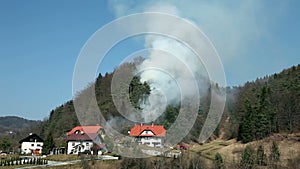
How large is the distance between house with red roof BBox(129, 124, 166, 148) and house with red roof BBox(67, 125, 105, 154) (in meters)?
3.54

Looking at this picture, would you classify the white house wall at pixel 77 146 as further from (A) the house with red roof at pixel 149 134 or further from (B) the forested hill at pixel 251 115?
(A) the house with red roof at pixel 149 134

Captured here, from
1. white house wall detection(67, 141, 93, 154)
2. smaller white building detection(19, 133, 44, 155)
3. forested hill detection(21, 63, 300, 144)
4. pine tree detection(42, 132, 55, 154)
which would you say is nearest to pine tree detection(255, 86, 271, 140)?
forested hill detection(21, 63, 300, 144)

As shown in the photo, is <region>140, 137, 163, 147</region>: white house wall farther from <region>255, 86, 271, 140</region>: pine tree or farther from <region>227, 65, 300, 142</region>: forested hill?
<region>255, 86, 271, 140</region>: pine tree

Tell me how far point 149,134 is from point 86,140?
23.7 ft

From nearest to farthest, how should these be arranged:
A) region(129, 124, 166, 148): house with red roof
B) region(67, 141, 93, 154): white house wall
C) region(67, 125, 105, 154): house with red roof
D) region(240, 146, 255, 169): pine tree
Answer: region(240, 146, 255, 169): pine tree
region(67, 125, 105, 154): house with red roof
region(67, 141, 93, 154): white house wall
region(129, 124, 166, 148): house with red roof

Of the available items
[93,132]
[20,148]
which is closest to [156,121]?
[93,132]

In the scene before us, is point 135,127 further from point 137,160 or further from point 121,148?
point 137,160

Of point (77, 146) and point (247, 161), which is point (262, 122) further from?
point (77, 146)

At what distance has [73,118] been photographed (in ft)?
175

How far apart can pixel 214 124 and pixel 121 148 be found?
63.5 feet

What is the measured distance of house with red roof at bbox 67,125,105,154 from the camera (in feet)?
122

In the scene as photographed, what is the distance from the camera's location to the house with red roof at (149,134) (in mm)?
37594

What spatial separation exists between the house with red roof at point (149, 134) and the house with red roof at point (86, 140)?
11.6 ft

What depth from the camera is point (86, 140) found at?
38719 mm
